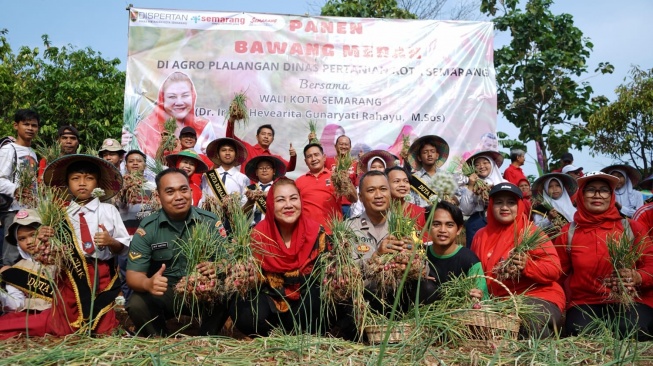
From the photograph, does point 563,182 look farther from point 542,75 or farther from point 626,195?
point 542,75

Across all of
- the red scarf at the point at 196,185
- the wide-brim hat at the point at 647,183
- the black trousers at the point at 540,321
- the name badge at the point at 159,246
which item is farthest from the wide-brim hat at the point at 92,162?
the wide-brim hat at the point at 647,183

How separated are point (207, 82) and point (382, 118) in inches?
97.6

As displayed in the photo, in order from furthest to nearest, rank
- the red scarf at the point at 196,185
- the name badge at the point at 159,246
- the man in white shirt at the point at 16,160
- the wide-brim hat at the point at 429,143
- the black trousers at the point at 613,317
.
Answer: the wide-brim hat at the point at 429,143, the red scarf at the point at 196,185, the man in white shirt at the point at 16,160, the black trousers at the point at 613,317, the name badge at the point at 159,246

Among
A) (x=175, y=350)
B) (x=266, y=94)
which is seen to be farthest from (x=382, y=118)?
(x=175, y=350)

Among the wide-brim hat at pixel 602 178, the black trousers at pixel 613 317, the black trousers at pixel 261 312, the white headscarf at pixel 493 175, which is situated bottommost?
the black trousers at pixel 613 317

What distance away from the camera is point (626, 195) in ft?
22.9

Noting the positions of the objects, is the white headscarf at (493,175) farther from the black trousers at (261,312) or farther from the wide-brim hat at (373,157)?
the black trousers at (261,312)

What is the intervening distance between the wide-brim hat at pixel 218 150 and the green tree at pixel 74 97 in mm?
5475

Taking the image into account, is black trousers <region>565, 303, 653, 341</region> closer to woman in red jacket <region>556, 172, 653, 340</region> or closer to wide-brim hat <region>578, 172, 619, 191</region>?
woman in red jacket <region>556, 172, 653, 340</region>

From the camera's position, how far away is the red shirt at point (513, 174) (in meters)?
7.66

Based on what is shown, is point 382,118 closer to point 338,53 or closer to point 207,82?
point 338,53

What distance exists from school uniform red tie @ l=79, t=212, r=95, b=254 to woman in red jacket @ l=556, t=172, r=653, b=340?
3.28 metres

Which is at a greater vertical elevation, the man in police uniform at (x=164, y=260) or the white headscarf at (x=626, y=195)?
the white headscarf at (x=626, y=195)

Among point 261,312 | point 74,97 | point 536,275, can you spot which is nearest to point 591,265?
point 536,275
